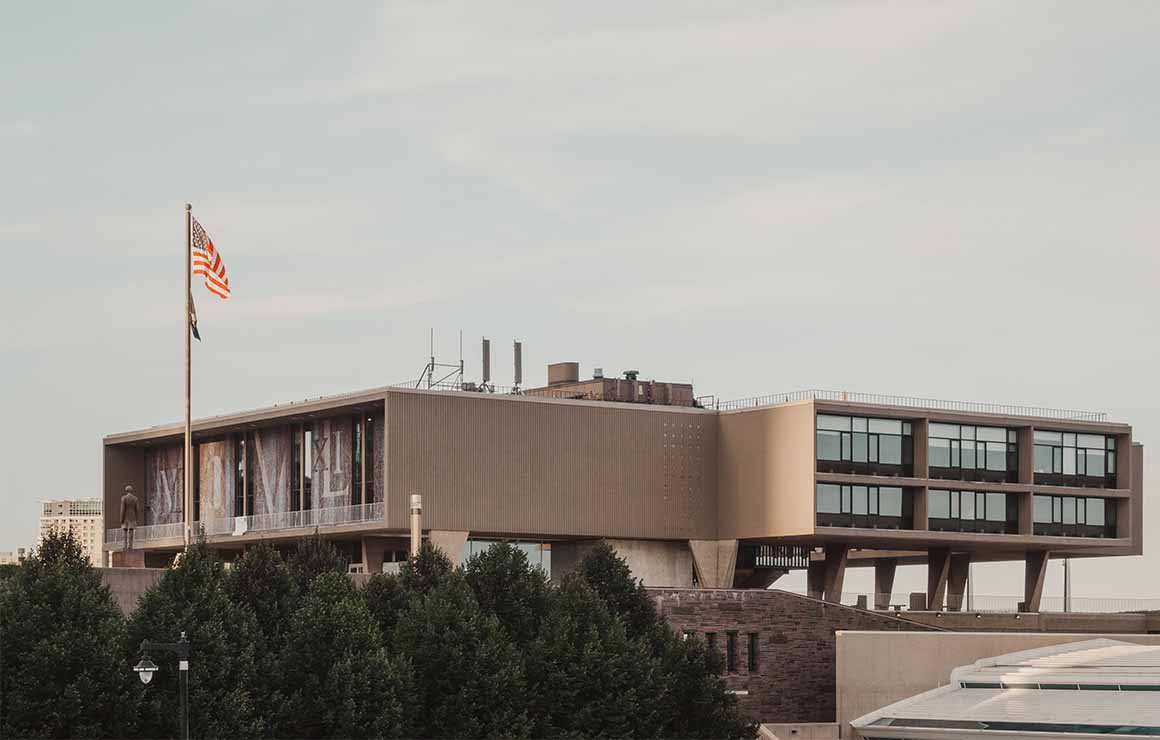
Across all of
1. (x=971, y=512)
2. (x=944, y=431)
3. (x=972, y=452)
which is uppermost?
(x=944, y=431)

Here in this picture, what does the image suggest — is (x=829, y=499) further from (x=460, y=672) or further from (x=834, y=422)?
(x=460, y=672)

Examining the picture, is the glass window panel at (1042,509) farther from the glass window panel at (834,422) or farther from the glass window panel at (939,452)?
the glass window panel at (834,422)

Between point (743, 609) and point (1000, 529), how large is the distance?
2161 centimetres

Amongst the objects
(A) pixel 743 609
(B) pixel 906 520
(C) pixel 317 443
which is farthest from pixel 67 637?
(B) pixel 906 520

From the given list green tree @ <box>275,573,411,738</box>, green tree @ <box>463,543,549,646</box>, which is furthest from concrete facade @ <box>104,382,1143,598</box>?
green tree @ <box>275,573,411,738</box>

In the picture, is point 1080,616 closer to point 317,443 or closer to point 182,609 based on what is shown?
point 317,443

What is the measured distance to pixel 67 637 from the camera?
6006 cm

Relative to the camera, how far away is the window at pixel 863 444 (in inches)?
3745

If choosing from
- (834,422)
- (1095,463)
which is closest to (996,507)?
(1095,463)

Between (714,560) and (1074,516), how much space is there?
19.2 m

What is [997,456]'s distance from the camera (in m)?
100

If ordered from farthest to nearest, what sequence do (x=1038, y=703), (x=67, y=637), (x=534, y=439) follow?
1. (x=534, y=439)
2. (x=1038, y=703)
3. (x=67, y=637)

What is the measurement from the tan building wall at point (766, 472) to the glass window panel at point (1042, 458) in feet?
45.4

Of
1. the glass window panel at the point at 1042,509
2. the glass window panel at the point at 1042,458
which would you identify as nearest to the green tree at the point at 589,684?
the glass window panel at the point at 1042,509
